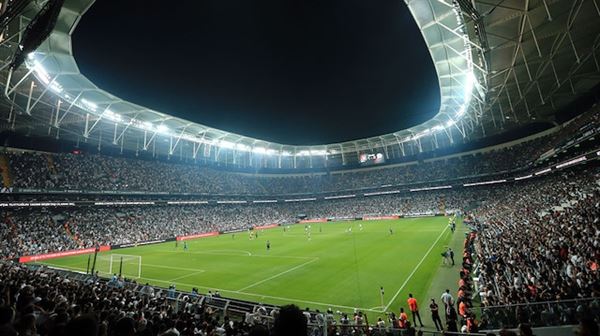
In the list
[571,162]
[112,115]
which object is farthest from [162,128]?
[571,162]

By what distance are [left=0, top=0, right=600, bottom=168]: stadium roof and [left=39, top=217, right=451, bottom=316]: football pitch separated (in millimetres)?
15704

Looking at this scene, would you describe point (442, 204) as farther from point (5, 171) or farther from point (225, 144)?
point (5, 171)

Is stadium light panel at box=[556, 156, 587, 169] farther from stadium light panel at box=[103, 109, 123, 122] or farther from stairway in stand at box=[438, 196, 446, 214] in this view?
stadium light panel at box=[103, 109, 123, 122]

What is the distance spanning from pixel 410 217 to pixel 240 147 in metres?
40.4

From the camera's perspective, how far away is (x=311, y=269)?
23188 mm

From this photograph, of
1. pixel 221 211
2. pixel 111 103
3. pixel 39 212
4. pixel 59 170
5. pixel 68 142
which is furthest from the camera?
pixel 221 211

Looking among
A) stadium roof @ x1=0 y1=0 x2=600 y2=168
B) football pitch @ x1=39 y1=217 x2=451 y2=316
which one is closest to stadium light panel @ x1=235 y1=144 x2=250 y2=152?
stadium roof @ x1=0 y1=0 x2=600 y2=168

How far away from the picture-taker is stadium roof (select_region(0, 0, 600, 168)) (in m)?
17.8

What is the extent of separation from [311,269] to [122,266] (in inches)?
721

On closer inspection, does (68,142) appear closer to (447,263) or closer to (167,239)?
(167,239)

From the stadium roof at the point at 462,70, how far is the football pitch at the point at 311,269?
1570 centimetres

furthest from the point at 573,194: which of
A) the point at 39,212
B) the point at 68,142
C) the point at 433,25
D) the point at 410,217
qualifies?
the point at 68,142

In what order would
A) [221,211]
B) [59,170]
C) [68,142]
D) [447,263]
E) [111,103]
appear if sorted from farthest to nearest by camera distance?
[221,211]
[68,142]
[59,170]
[111,103]
[447,263]

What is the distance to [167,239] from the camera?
47.3 metres
